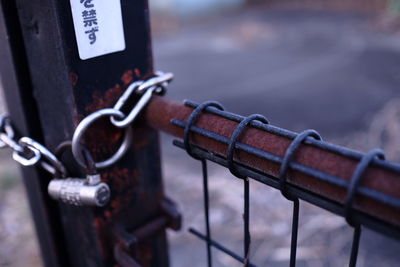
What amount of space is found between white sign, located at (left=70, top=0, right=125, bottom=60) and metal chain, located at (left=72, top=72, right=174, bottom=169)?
9 cm

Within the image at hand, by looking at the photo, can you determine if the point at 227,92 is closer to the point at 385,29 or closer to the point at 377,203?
the point at 385,29

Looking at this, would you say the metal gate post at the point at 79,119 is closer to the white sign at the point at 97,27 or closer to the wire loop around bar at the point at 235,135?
the white sign at the point at 97,27

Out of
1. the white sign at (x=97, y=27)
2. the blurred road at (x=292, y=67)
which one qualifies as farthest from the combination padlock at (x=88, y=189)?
the blurred road at (x=292, y=67)

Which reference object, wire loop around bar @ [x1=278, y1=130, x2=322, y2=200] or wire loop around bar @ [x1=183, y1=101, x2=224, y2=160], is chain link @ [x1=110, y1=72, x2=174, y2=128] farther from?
wire loop around bar @ [x1=278, y1=130, x2=322, y2=200]

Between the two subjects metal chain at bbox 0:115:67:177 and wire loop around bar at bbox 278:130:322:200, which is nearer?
wire loop around bar at bbox 278:130:322:200

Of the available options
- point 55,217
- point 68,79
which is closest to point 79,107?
point 68,79

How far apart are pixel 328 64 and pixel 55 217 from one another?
554 centimetres

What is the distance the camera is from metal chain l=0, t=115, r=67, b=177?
797 millimetres

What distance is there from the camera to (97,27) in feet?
2.52

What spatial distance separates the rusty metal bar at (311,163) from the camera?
0.49 meters

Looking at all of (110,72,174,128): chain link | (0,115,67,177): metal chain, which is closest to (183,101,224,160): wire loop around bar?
(110,72,174,128): chain link

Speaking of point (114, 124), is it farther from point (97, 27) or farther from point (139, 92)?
point (97, 27)

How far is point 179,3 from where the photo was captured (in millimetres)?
9344

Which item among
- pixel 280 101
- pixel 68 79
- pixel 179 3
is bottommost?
pixel 280 101
